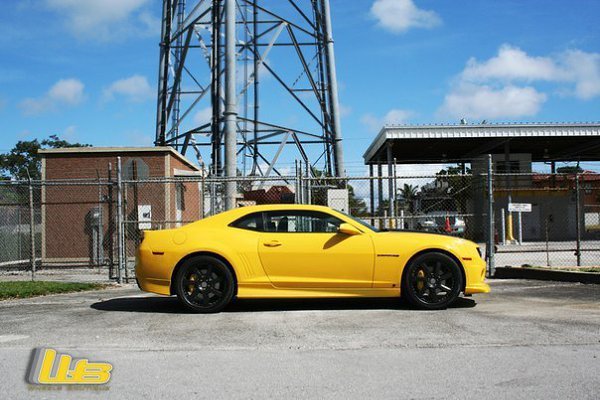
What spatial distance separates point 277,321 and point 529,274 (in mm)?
6192

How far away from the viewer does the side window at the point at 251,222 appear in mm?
7625

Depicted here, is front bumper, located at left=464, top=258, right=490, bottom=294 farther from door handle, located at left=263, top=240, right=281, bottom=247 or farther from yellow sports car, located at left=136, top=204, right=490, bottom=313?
door handle, located at left=263, top=240, right=281, bottom=247

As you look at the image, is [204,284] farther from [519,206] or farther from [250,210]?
[519,206]

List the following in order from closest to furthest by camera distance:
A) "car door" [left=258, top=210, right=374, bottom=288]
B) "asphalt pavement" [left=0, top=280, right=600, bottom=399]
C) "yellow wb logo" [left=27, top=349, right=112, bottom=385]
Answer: "asphalt pavement" [left=0, top=280, right=600, bottom=399], "yellow wb logo" [left=27, top=349, right=112, bottom=385], "car door" [left=258, top=210, right=374, bottom=288]

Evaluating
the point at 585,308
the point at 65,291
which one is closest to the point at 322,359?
the point at 585,308

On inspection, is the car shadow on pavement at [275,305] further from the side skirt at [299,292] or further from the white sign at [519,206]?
the white sign at [519,206]

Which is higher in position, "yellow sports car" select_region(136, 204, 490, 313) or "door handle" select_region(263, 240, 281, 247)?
"door handle" select_region(263, 240, 281, 247)

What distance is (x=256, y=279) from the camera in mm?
7391

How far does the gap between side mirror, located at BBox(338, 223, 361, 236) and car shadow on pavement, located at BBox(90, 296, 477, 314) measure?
101 centimetres

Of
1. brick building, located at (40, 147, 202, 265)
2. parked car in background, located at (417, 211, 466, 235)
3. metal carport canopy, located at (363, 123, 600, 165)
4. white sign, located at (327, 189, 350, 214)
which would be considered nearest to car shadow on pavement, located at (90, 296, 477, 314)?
parked car in background, located at (417, 211, 466, 235)

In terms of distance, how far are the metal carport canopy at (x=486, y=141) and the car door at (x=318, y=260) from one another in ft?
60.9

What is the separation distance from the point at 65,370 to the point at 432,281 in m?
4.48

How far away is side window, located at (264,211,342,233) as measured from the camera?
7.60 meters

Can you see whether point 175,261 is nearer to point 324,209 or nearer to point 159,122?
point 324,209
